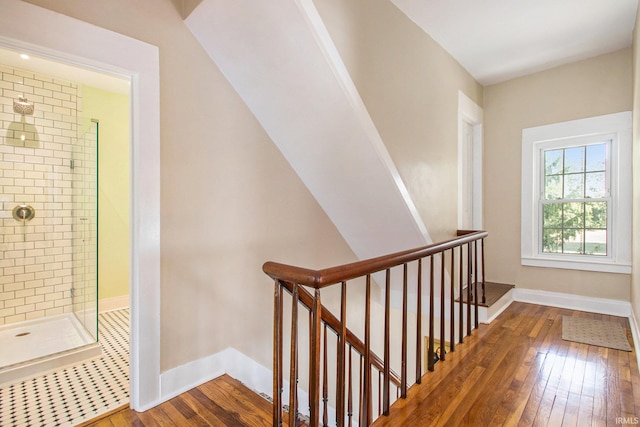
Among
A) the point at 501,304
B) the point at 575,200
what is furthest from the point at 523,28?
the point at 501,304

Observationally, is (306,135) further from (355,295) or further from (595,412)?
(595,412)

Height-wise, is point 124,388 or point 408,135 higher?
point 408,135

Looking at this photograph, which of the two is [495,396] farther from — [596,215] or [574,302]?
[596,215]

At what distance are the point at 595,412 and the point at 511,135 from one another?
3159 millimetres

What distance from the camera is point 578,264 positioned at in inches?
136

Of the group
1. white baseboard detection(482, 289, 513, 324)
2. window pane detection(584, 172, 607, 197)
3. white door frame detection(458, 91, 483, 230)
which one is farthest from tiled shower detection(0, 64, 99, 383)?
window pane detection(584, 172, 607, 197)

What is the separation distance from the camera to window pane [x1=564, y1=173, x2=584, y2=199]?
11.4 feet

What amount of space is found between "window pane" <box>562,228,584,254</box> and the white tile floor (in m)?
4.41

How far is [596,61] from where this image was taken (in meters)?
3.32

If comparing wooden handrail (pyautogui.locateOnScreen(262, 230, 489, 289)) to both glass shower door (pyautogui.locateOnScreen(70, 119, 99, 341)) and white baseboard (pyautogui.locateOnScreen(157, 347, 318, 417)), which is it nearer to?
white baseboard (pyautogui.locateOnScreen(157, 347, 318, 417))

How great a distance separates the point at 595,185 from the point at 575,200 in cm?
23

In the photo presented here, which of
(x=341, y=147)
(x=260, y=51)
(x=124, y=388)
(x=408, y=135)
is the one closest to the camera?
(x=260, y=51)

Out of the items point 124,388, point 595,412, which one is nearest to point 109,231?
point 124,388

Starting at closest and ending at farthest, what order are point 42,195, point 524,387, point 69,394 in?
point 524,387 < point 69,394 < point 42,195
